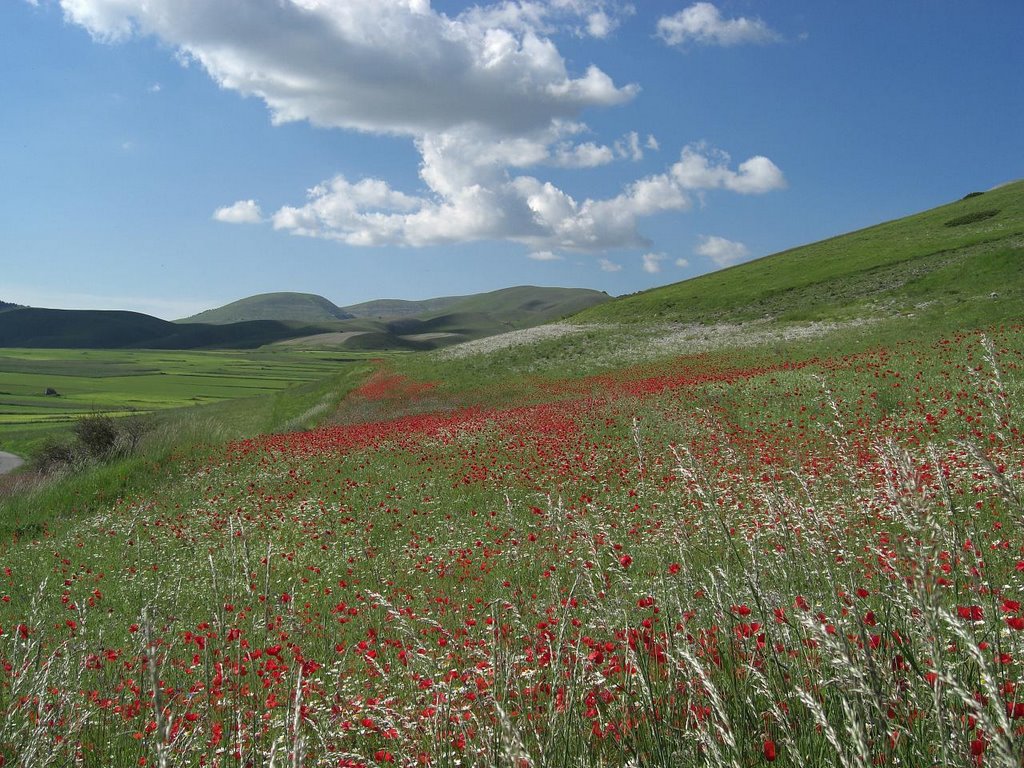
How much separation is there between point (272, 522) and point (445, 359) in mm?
36643

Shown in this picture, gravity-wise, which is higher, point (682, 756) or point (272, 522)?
point (682, 756)

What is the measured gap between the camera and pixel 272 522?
12.4m

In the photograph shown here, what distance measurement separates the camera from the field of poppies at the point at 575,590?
2.43m

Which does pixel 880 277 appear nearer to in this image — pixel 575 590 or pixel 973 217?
pixel 973 217

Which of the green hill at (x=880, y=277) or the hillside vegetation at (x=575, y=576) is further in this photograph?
the green hill at (x=880, y=277)

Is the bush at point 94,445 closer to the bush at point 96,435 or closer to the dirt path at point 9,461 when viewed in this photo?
the bush at point 96,435

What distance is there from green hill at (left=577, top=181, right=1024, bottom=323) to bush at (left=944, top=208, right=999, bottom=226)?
0.33ft

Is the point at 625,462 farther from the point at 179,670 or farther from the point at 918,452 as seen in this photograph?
the point at 179,670

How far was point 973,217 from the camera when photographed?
61.2 metres

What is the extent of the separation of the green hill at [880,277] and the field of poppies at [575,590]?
18993mm

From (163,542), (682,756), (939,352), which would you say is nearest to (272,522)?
(163,542)

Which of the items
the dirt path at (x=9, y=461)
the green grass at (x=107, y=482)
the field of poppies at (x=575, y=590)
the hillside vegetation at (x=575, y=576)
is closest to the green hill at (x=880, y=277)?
the hillside vegetation at (x=575, y=576)

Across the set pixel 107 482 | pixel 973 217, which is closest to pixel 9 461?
pixel 107 482

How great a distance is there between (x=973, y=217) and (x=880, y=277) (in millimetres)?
20337
